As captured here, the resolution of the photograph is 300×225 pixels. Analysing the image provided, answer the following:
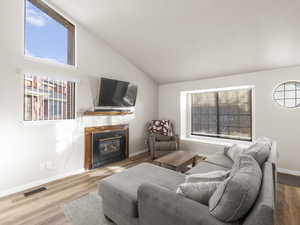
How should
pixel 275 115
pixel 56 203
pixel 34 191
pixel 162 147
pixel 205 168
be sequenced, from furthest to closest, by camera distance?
1. pixel 162 147
2. pixel 275 115
3. pixel 34 191
4. pixel 205 168
5. pixel 56 203

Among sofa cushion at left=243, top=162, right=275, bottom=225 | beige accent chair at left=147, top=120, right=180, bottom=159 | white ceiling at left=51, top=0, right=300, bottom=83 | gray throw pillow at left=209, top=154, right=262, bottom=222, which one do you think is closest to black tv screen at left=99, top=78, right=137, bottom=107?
white ceiling at left=51, top=0, right=300, bottom=83

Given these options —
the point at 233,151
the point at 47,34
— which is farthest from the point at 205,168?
the point at 47,34

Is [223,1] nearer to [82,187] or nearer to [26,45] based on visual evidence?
[26,45]

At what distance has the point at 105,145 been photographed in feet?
12.2

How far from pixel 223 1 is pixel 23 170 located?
398 cm

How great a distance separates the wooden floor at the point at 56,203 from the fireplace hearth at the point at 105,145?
1.70ft

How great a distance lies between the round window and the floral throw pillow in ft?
8.52

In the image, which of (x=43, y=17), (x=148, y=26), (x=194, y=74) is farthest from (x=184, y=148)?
(x=43, y=17)

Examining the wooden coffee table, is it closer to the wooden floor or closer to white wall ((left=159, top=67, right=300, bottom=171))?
the wooden floor

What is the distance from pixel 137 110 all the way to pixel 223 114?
242 centimetres

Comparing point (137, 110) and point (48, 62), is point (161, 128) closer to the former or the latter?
point (137, 110)

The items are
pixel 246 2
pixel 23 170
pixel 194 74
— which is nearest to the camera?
pixel 246 2

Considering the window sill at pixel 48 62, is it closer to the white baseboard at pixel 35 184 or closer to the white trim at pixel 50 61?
the white trim at pixel 50 61

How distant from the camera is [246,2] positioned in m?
2.10
